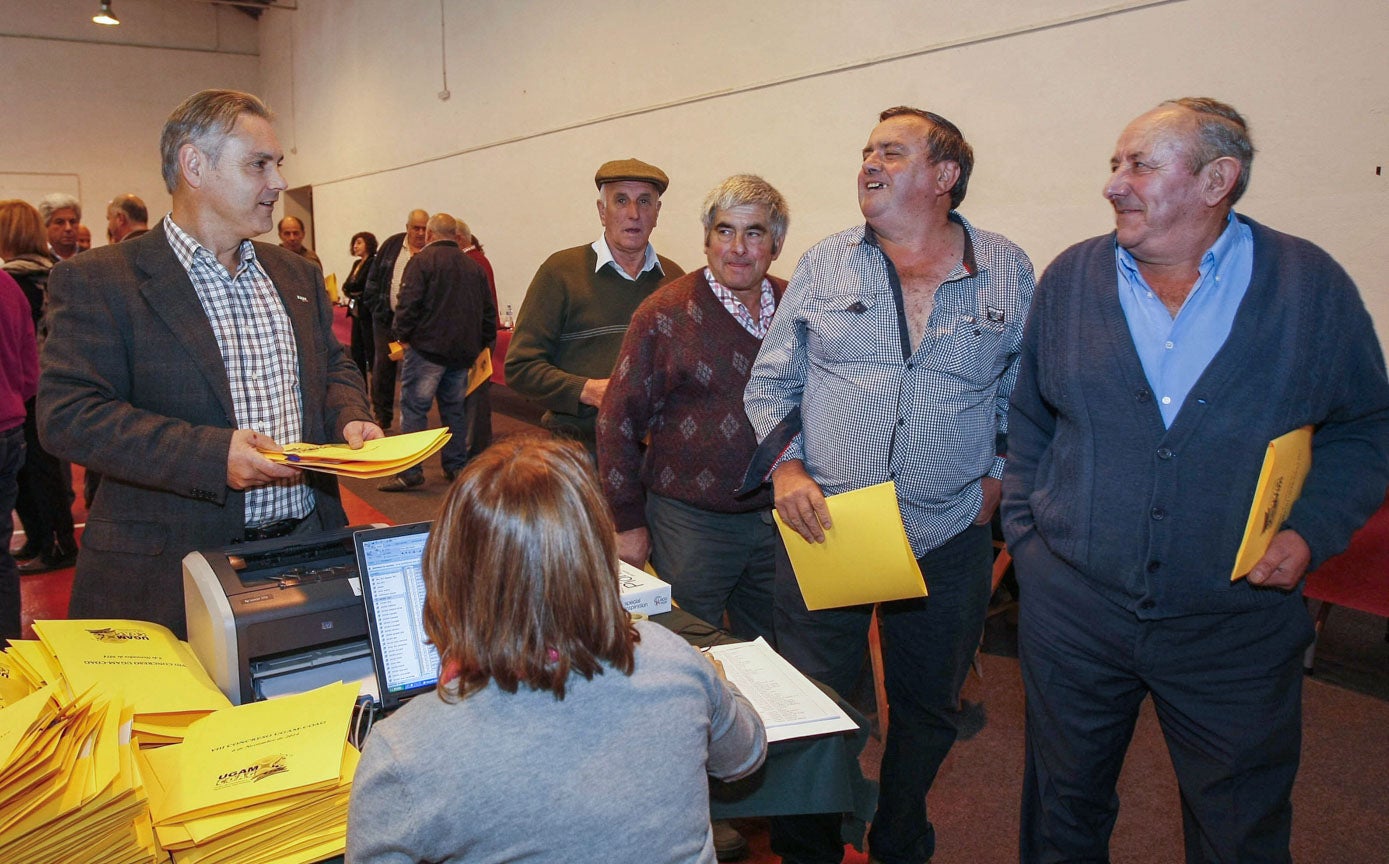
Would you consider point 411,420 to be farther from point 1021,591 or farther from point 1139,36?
point 1021,591

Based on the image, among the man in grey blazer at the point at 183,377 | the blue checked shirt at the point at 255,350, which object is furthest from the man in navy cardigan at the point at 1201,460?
the blue checked shirt at the point at 255,350

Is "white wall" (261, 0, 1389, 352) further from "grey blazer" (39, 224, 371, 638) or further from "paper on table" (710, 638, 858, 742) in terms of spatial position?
"grey blazer" (39, 224, 371, 638)

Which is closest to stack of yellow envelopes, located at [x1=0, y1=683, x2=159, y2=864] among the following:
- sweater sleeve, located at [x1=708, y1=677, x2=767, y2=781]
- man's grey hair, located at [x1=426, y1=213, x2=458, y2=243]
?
sweater sleeve, located at [x1=708, y1=677, x2=767, y2=781]

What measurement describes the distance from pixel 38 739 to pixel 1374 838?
114 inches

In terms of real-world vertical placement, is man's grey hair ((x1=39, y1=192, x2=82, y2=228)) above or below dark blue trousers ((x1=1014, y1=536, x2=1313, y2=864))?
above

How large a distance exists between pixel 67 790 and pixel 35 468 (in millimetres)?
4004

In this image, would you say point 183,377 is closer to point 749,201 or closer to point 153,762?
point 153,762

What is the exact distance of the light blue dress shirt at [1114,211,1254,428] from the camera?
158 centimetres

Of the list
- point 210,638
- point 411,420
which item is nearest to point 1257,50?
point 210,638

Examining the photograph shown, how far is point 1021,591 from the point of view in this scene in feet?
6.12

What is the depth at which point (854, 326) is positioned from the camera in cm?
198

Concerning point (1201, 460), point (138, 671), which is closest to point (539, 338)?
point (138, 671)

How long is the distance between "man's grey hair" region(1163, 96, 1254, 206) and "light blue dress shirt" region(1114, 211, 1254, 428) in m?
0.10

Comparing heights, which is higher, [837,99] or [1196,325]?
[837,99]
